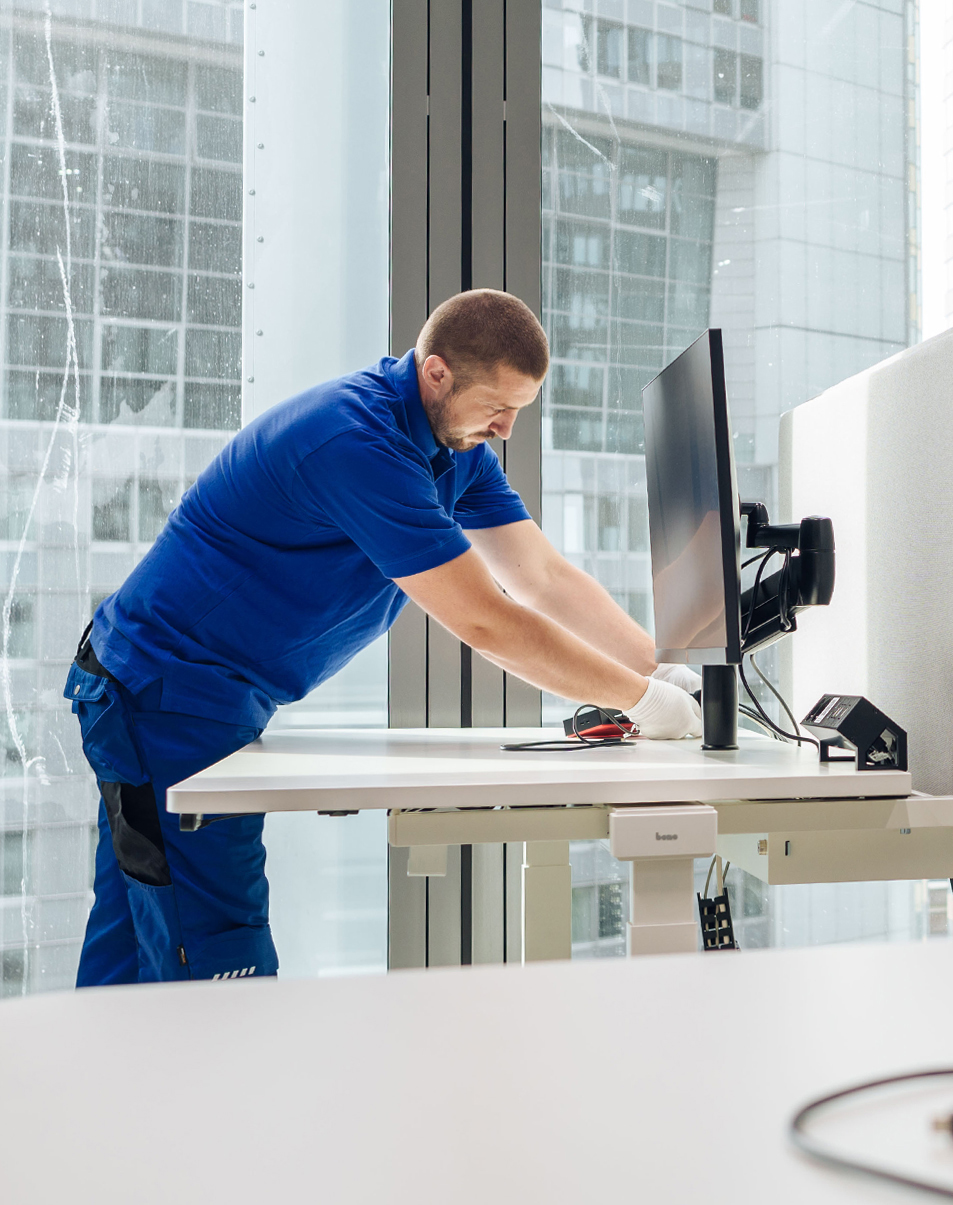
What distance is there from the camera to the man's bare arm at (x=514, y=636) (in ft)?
4.45

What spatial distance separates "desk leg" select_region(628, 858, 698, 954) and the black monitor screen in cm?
33

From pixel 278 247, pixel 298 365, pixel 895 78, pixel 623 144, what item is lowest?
pixel 298 365

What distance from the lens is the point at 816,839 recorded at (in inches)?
44.6

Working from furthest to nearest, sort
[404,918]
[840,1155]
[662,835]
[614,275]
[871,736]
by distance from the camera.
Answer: [614,275]
[404,918]
[871,736]
[662,835]
[840,1155]

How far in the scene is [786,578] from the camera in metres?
1.31

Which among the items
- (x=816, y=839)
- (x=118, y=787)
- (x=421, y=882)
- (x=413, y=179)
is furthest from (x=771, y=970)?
(x=413, y=179)

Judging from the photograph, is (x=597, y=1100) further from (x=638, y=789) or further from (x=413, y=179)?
(x=413, y=179)

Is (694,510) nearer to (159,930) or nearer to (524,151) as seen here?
(159,930)

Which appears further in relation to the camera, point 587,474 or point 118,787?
point 587,474

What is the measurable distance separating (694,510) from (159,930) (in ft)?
3.35

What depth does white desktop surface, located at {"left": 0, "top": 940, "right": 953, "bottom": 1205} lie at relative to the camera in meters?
0.24

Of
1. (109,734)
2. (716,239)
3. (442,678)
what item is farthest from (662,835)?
(716,239)

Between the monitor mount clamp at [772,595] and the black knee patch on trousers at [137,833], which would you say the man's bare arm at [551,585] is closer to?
the monitor mount clamp at [772,595]

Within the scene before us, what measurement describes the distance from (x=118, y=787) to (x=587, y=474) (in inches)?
48.2
